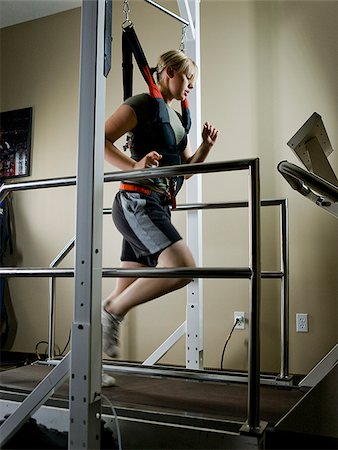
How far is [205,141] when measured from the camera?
90.7 inches

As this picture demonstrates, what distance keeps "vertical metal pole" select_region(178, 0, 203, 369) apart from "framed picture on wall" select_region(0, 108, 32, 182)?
218 cm

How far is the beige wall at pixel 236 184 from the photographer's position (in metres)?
3.33

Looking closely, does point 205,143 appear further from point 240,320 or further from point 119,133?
point 240,320

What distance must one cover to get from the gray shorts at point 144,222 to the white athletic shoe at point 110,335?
0.32 meters

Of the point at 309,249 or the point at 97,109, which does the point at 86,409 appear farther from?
the point at 309,249

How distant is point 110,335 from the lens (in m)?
2.05

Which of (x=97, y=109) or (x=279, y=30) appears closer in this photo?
(x=97, y=109)

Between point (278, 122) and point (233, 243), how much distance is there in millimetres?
970

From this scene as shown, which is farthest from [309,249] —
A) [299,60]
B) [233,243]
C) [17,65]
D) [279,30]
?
[17,65]

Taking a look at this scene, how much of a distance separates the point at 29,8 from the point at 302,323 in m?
3.83

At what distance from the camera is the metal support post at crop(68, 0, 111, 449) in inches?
53.0

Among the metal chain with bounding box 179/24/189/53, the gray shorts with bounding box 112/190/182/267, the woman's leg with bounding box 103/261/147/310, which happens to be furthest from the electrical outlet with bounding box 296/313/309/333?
the metal chain with bounding box 179/24/189/53

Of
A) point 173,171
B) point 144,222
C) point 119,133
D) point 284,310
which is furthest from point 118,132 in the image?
point 284,310

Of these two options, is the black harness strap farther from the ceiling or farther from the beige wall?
the ceiling
